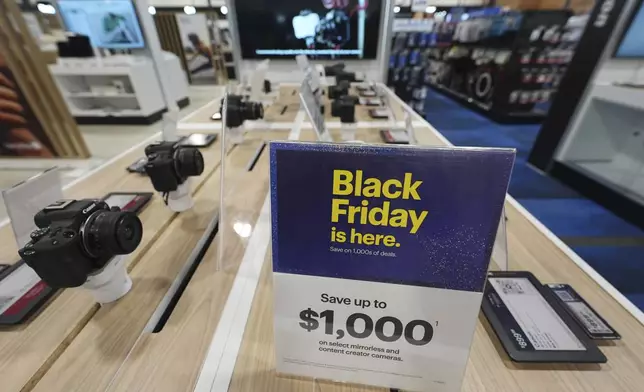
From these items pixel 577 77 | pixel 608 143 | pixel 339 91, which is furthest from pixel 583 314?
pixel 608 143

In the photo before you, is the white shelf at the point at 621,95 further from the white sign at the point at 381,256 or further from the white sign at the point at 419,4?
the white sign at the point at 381,256

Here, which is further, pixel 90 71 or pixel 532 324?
pixel 90 71

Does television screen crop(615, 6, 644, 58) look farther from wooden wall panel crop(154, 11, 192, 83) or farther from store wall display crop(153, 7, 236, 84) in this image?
wooden wall panel crop(154, 11, 192, 83)

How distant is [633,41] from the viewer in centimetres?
Result: 217

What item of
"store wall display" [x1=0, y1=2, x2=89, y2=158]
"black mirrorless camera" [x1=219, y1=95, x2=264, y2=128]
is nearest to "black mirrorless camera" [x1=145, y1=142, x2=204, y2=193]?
"black mirrorless camera" [x1=219, y1=95, x2=264, y2=128]

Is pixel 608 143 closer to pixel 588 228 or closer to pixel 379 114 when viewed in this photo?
pixel 588 228

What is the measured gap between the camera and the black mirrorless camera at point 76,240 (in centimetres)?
42

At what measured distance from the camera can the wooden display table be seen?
→ 440 millimetres

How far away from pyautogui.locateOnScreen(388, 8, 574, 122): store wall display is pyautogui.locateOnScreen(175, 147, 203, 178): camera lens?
4101 mm

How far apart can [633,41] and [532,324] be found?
2921 millimetres

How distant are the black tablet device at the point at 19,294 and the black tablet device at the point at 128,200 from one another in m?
0.25

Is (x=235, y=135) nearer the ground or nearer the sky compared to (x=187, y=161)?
nearer the ground

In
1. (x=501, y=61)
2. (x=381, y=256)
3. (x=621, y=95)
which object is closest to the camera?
(x=381, y=256)

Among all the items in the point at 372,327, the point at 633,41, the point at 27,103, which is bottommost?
the point at 27,103
